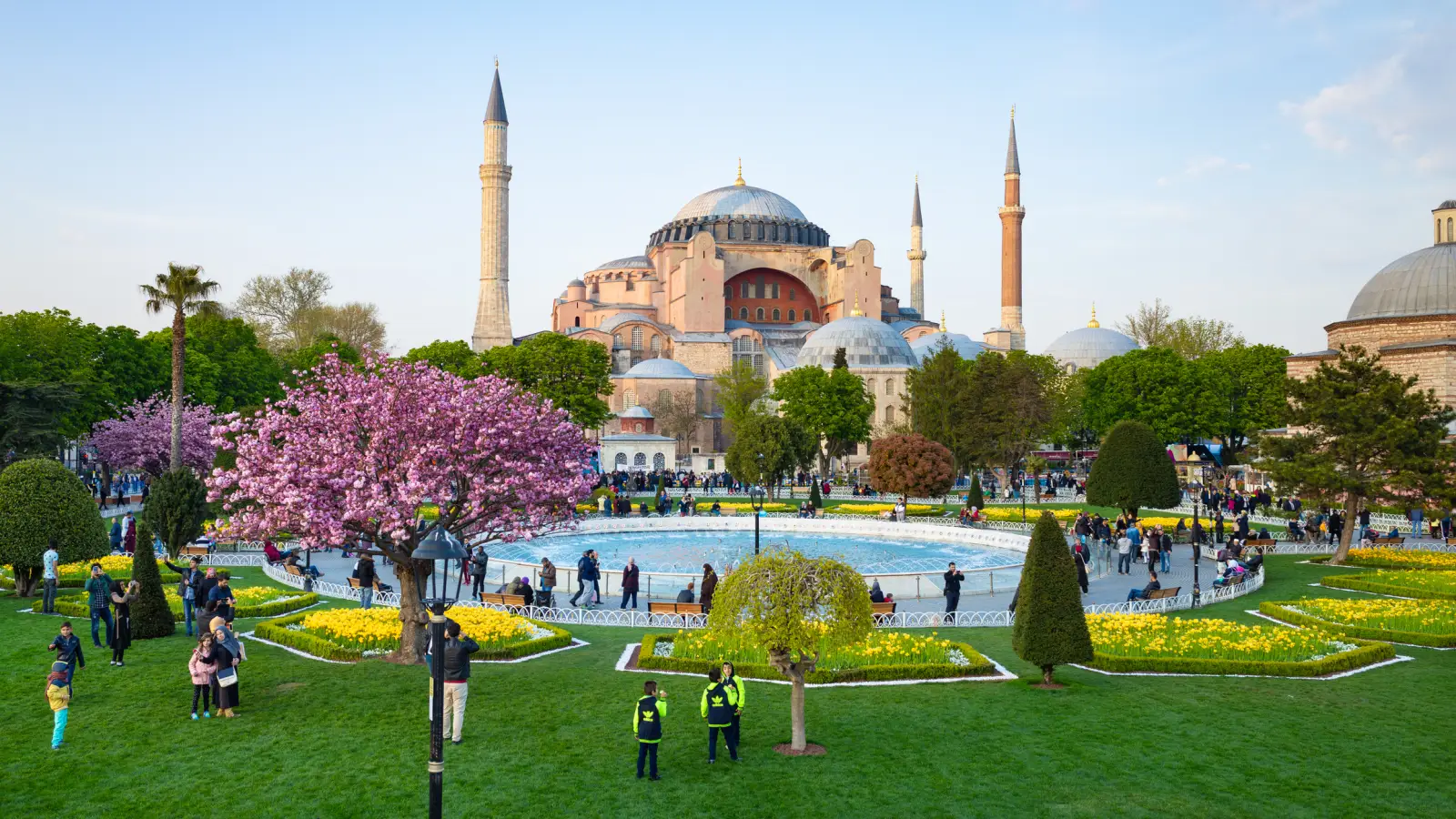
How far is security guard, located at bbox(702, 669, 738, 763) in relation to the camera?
10117 mm

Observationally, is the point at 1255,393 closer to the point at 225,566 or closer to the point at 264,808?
the point at 225,566

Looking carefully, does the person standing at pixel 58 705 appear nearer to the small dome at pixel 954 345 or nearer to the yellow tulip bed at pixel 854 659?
the yellow tulip bed at pixel 854 659

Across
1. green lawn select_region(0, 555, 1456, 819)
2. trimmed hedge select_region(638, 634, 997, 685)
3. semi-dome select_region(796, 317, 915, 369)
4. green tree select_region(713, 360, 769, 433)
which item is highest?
semi-dome select_region(796, 317, 915, 369)

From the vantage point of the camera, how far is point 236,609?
17.6m

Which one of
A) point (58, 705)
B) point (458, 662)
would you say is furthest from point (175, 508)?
point (458, 662)

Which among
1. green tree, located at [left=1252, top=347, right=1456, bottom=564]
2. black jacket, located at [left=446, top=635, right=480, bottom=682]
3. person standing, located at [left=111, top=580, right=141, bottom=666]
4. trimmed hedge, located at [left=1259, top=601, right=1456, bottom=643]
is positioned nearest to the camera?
black jacket, located at [left=446, top=635, right=480, bottom=682]

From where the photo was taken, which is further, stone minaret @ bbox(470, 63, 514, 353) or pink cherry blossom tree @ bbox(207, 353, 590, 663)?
stone minaret @ bbox(470, 63, 514, 353)

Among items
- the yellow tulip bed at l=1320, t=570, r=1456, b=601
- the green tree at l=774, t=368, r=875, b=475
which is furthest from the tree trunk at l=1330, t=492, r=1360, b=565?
the green tree at l=774, t=368, r=875, b=475

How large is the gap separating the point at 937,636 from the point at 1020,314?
62.3m

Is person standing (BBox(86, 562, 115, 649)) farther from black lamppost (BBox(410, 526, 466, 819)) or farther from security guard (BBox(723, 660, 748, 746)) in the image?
security guard (BBox(723, 660, 748, 746))

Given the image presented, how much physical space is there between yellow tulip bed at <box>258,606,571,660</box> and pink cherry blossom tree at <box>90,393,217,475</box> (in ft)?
76.1

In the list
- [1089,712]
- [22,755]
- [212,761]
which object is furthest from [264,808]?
[1089,712]

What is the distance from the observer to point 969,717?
11891mm

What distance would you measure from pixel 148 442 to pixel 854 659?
102 feet
